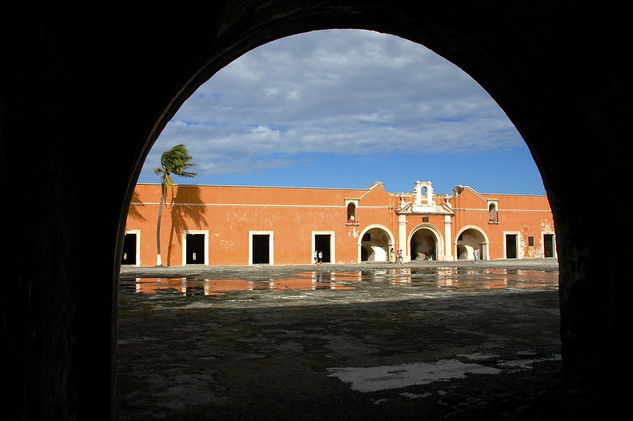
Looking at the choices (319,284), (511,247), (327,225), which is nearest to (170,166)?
(327,225)

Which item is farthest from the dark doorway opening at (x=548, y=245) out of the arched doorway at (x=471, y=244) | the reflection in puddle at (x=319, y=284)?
the reflection in puddle at (x=319, y=284)

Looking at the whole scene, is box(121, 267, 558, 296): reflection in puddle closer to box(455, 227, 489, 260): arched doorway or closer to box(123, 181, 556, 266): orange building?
box(123, 181, 556, 266): orange building

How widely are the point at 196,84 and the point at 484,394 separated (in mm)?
2838

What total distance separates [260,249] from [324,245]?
15.2 ft

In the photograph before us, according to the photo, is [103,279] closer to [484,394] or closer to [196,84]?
[196,84]

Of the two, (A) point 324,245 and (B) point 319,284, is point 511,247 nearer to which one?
(A) point 324,245

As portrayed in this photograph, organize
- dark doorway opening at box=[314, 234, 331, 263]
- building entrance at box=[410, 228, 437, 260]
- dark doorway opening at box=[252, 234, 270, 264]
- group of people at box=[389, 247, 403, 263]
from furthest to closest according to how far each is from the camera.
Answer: building entrance at box=[410, 228, 437, 260] → dark doorway opening at box=[314, 234, 331, 263] → dark doorway opening at box=[252, 234, 270, 264] → group of people at box=[389, 247, 403, 263]

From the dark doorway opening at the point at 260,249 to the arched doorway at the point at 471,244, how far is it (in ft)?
45.7

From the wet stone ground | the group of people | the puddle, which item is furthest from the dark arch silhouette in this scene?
the group of people

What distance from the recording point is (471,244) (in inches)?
1441

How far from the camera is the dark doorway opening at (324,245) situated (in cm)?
3456

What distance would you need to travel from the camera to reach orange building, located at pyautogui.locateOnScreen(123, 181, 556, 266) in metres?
30.0

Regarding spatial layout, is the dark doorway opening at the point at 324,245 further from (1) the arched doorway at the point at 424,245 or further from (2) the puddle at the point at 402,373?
(2) the puddle at the point at 402,373

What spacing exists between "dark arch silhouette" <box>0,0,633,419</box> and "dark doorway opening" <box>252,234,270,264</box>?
3082 cm
